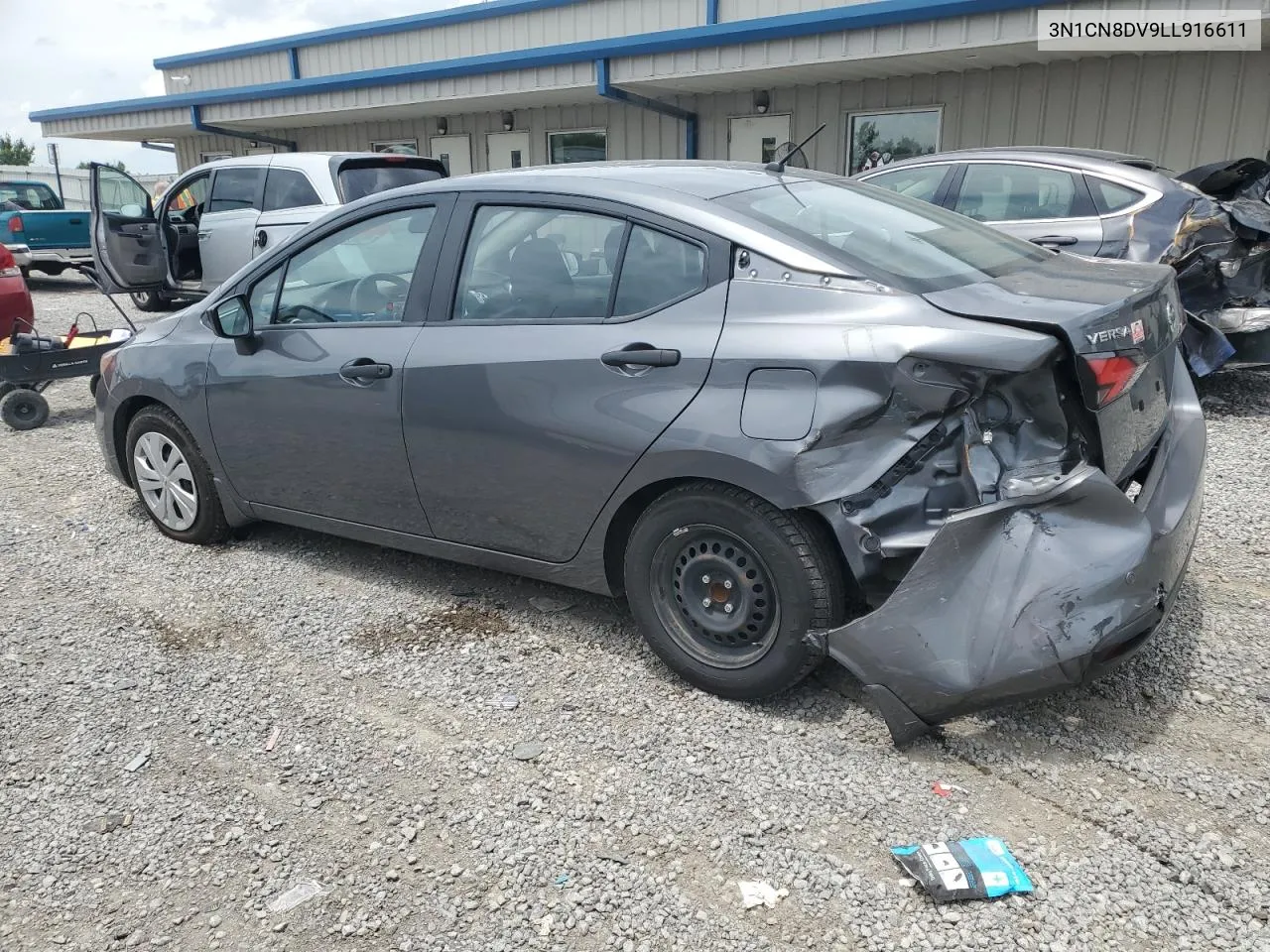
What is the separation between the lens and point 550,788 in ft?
9.27

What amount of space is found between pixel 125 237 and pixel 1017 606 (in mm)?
11027

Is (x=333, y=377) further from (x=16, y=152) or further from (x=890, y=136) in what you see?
(x=16, y=152)

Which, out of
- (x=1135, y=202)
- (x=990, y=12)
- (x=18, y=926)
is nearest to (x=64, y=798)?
(x=18, y=926)

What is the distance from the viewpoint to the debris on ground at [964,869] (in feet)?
7.64

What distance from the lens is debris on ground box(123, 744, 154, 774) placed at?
9.78ft

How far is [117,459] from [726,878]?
393 cm

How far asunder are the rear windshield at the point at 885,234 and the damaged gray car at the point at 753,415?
0.02m

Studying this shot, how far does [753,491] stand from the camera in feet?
9.61

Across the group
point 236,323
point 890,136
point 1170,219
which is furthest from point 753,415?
point 890,136

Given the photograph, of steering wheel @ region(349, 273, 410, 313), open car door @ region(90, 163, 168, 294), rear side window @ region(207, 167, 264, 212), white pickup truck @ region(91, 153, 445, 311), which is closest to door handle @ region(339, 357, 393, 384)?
steering wheel @ region(349, 273, 410, 313)

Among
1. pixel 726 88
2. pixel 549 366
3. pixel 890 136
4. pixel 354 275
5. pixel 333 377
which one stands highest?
pixel 726 88

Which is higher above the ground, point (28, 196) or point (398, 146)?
point (398, 146)

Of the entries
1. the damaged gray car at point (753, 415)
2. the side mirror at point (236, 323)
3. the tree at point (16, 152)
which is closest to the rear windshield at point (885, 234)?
the damaged gray car at point (753, 415)

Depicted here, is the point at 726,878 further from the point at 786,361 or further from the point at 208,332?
the point at 208,332
